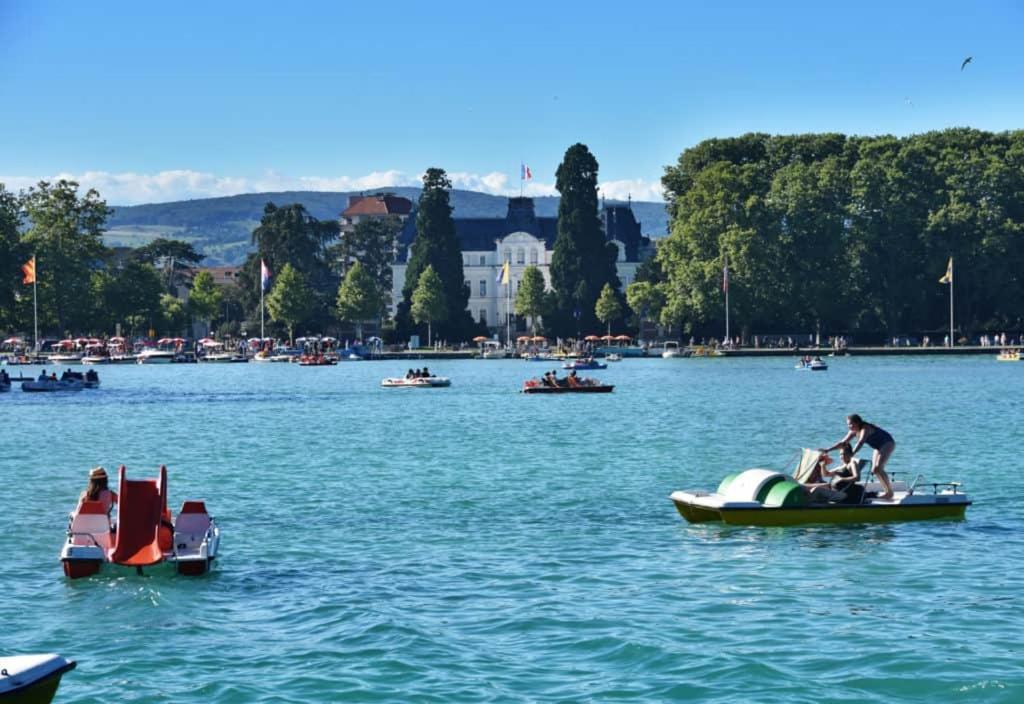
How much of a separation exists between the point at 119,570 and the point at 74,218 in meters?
151

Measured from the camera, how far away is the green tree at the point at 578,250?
547 feet

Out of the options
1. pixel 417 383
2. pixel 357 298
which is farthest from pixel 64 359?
pixel 417 383

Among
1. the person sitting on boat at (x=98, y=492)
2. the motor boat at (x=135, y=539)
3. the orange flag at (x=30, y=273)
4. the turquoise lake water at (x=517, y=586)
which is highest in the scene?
the orange flag at (x=30, y=273)

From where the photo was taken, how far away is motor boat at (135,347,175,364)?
174m

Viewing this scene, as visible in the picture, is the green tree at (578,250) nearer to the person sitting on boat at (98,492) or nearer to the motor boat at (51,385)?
the motor boat at (51,385)

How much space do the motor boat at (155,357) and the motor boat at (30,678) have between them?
16184cm

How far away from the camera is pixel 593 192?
16775cm

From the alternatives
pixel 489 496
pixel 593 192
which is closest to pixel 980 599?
pixel 489 496

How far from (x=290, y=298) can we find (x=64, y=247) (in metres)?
29.2

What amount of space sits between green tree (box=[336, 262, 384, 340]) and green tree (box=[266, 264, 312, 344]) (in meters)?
4.91

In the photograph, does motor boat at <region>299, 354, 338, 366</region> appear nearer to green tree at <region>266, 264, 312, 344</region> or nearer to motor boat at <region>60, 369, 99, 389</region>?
green tree at <region>266, 264, 312, 344</region>

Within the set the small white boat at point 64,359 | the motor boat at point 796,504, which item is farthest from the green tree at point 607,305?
the motor boat at point 796,504

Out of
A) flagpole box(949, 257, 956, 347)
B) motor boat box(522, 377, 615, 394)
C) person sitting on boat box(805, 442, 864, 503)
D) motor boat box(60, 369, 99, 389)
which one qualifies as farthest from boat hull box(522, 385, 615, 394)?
person sitting on boat box(805, 442, 864, 503)

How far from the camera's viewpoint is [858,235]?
478 feet
